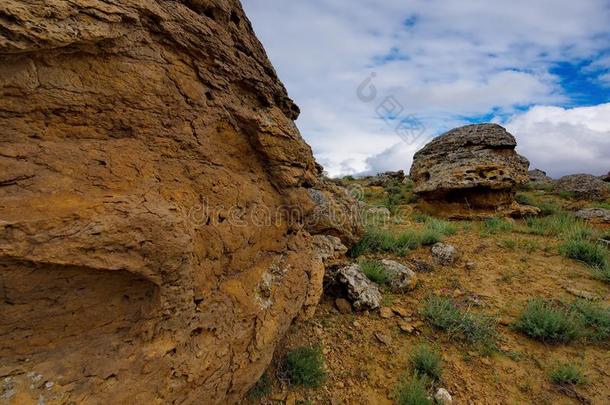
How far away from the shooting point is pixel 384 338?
3607 millimetres

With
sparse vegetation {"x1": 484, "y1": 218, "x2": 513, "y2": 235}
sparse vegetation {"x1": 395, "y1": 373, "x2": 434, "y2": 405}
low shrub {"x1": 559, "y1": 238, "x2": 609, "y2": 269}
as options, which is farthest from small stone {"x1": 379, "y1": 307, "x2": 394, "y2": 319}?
sparse vegetation {"x1": 484, "y1": 218, "x2": 513, "y2": 235}

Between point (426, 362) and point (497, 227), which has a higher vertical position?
point (497, 227)

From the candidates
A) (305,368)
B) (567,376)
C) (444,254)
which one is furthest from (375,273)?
(567,376)

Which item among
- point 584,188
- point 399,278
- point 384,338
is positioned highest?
point 584,188

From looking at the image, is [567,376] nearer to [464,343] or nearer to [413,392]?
[464,343]

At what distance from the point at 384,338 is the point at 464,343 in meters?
0.93

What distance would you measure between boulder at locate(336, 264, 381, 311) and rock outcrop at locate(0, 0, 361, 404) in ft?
4.52

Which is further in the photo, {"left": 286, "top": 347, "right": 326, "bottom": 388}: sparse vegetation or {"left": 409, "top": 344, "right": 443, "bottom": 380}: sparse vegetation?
{"left": 409, "top": 344, "right": 443, "bottom": 380}: sparse vegetation

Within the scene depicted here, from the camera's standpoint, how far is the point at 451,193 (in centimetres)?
1023

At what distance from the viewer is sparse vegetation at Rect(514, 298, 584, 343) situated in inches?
143

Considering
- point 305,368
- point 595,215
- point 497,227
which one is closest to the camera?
point 305,368

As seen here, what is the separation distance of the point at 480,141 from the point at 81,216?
11.4 meters

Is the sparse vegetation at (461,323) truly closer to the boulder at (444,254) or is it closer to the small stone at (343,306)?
the small stone at (343,306)

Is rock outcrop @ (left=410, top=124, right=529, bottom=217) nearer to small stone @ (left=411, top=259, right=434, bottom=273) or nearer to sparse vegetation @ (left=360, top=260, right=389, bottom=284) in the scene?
small stone @ (left=411, top=259, right=434, bottom=273)
